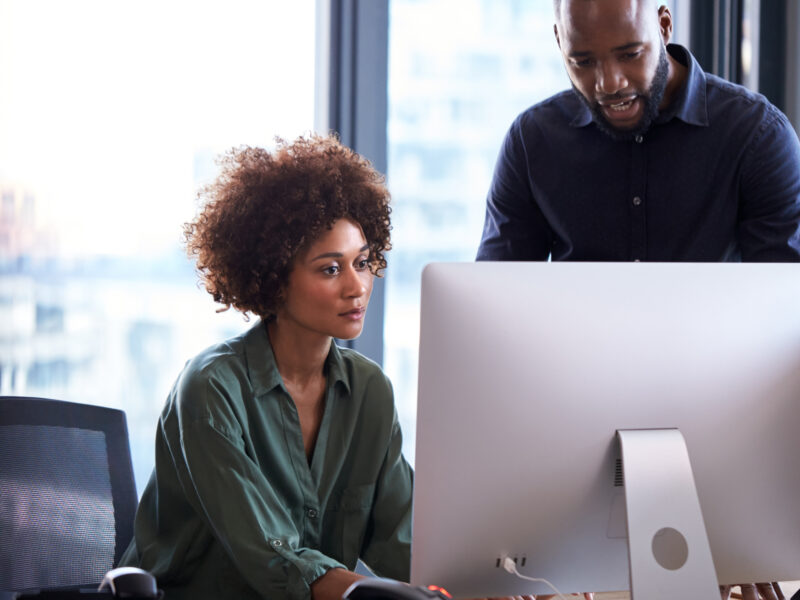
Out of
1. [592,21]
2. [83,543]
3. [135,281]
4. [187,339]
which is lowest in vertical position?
[83,543]

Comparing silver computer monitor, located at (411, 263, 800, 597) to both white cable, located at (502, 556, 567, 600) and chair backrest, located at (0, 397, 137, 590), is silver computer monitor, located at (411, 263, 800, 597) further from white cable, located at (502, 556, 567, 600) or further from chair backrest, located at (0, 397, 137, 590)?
chair backrest, located at (0, 397, 137, 590)

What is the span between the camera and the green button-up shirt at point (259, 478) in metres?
1.29

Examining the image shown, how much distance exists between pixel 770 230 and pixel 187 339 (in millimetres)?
1505

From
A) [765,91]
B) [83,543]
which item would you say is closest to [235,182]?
[83,543]

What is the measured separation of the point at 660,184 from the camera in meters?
1.78

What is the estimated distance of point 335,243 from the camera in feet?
4.81

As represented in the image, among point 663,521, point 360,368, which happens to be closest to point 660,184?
point 360,368

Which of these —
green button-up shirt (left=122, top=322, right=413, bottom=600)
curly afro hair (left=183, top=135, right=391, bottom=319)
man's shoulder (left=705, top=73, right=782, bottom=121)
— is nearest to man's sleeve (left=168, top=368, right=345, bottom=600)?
green button-up shirt (left=122, top=322, right=413, bottom=600)

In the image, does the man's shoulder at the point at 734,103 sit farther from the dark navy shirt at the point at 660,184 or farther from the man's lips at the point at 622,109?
the man's lips at the point at 622,109

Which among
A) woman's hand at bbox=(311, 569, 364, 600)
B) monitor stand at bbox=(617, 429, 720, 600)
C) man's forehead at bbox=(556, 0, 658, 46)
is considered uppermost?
man's forehead at bbox=(556, 0, 658, 46)

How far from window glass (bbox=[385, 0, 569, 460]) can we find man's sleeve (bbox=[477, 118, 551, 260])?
0.62 metres

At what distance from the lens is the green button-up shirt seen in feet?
4.24

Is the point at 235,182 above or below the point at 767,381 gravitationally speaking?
above

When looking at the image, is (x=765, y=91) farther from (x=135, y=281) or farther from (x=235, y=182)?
(x=135, y=281)
